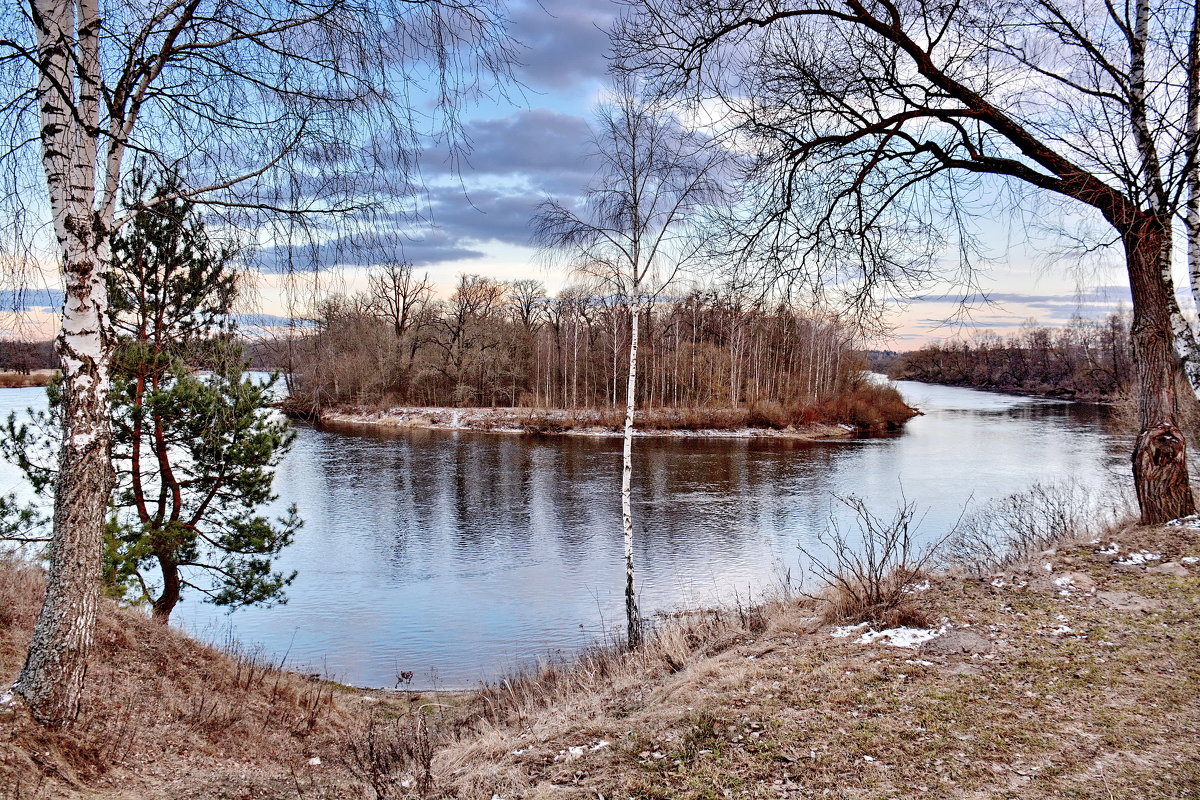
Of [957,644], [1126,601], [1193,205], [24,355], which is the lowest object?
[957,644]

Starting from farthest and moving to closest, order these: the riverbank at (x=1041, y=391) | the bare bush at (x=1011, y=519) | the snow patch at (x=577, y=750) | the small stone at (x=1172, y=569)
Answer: the riverbank at (x=1041, y=391) < the bare bush at (x=1011, y=519) < the small stone at (x=1172, y=569) < the snow patch at (x=577, y=750)

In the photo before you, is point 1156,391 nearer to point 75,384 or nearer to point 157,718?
point 75,384

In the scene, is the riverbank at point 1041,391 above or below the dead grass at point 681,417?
above

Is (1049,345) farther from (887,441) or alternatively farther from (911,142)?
(911,142)

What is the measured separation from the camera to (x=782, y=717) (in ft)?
14.2

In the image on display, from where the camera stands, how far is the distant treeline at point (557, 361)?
47906 mm

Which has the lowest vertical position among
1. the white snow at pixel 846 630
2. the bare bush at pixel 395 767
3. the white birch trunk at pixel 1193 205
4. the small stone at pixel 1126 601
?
the bare bush at pixel 395 767

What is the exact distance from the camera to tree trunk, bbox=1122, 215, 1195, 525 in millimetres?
7391

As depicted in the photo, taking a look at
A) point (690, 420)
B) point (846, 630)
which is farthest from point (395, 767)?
point (690, 420)

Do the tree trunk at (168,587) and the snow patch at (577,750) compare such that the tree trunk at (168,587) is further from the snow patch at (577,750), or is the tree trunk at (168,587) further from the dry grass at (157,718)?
the snow patch at (577,750)

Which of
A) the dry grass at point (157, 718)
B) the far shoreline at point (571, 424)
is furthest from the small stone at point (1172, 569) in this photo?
the far shoreline at point (571, 424)

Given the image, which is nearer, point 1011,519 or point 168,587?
point 168,587

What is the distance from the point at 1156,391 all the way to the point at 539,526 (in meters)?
15.7

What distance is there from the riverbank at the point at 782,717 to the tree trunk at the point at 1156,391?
513 millimetres
